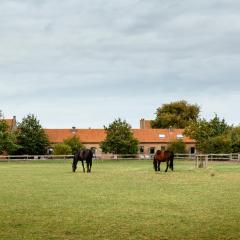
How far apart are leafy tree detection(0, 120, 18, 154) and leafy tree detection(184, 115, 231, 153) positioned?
2582cm

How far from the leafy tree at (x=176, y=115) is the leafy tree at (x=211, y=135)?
33015 mm

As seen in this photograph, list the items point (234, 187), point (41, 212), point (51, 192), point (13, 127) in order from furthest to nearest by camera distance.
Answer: point (13, 127)
point (234, 187)
point (51, 192)
point (41, 212)

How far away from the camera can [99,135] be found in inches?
4139

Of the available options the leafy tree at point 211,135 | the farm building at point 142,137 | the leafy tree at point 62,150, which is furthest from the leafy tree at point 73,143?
the leafy tree at point 211,135

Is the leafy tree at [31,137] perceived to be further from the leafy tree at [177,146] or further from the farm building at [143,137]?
the leafy tree at [177,146]

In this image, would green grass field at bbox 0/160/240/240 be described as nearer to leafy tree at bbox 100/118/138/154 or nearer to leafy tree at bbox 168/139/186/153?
leafy tree at bbox 100/118/138/154

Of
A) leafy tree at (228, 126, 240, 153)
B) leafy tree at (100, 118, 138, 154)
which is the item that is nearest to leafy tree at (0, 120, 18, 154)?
leafy tree at (100, 118, 138, 154)

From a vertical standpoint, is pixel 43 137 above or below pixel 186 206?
above

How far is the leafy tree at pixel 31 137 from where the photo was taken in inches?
3346

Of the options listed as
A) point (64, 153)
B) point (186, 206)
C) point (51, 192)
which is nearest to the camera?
point (186, 206)

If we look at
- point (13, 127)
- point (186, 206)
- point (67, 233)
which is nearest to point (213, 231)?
point (67, 233)

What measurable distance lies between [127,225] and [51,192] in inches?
350

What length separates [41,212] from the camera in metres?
15.4

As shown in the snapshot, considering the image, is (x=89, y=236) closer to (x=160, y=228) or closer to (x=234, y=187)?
(x=160, y=228)
